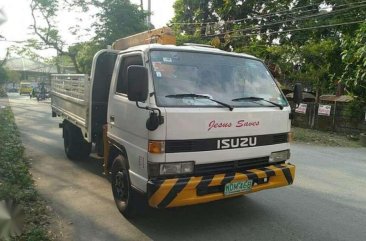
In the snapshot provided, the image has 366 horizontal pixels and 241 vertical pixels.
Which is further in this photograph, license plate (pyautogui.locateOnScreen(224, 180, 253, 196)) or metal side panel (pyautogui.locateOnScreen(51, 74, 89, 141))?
metal side panel (pyautogui.locateOnScreen(51, 74, 89, 141))

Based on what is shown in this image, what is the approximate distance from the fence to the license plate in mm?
12792

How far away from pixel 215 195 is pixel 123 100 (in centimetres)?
168

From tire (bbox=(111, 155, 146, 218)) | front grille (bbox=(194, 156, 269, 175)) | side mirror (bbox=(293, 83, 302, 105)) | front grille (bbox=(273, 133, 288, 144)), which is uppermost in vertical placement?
side mirror (bbox=(293, 83, 302, 105))

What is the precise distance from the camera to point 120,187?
486 cm

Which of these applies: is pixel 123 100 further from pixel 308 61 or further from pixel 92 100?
pixel 308 61

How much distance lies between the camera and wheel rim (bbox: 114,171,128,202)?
15.5 feet

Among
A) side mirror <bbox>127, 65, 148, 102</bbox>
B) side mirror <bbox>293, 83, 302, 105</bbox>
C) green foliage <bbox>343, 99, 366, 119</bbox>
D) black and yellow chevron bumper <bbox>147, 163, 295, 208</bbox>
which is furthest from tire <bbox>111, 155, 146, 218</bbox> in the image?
green foliage <bbox>343, 99, 366, 119</bbox>

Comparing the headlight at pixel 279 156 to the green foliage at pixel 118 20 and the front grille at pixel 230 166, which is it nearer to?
the front grille at pixel 230 166

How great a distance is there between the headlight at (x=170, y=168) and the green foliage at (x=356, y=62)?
11.4 metres

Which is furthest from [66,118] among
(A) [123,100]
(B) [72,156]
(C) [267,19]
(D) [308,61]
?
(C) [267,19]

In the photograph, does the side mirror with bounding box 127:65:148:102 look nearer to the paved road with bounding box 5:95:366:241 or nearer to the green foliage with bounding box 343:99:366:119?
the paved road with bounding box 5:95:366:241

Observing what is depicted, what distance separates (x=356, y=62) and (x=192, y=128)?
42.3ft

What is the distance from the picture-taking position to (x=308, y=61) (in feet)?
67.9

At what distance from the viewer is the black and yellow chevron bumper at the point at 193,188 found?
3.89 meters
